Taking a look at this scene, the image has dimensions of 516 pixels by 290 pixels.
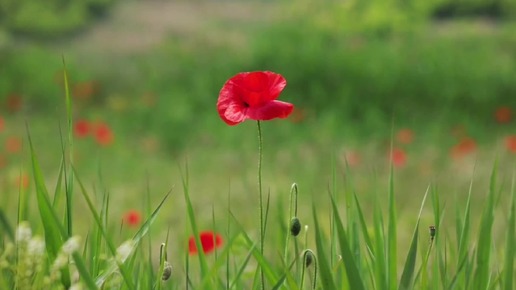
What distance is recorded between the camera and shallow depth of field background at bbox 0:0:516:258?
462 centimetres

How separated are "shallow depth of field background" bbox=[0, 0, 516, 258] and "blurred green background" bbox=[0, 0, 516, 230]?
0.02m

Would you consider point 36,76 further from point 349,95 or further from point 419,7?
point 419,7

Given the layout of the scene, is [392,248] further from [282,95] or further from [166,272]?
[282,95]

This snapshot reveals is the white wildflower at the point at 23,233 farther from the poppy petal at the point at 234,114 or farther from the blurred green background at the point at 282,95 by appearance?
the blurred green background at the point at 282,95

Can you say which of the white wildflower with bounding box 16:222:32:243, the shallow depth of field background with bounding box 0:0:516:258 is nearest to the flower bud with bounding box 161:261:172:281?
the white wildflower with bounding box 16:222:32:243

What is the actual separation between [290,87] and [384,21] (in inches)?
70.4

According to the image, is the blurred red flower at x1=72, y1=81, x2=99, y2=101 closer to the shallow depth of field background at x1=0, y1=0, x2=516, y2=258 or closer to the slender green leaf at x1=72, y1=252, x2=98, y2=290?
the shallow depth of field background at x1=0, y1=0, x2=516, y2=258

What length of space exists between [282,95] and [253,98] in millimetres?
5488

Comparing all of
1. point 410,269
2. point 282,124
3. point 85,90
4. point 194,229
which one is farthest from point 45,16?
point 410,269

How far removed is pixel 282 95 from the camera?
6.70m

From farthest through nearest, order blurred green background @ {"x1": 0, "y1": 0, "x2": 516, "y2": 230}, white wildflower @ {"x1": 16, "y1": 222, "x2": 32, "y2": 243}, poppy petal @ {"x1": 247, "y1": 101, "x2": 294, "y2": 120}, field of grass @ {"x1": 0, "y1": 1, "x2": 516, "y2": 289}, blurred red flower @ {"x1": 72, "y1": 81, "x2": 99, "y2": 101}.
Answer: blurred red flower @ {"x1": 72, "y1": 81, "x2": 99, "y2": 101} → blurred green background @ {"x1": 0, "y1": 0, "x2": 516, "y2": 230} → field of grass @ {"x1": 0, "y1": 1, "x2": 516, "y2": 289} → poppy petal @ {"x1": 247, "y1": 101, "x2": 294, "y2": 120} → white wildflower @ {"x1": 16, "y1": 222, "x2": 32, "y2": 243}

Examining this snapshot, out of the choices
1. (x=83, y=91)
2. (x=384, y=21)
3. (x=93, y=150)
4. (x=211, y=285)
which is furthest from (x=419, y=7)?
(x=211, y=285)

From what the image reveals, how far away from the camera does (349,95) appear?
21.6ft

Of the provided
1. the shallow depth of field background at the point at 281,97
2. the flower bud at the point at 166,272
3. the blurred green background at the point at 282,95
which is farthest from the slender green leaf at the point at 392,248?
the blurred green background at the point at 282,95
